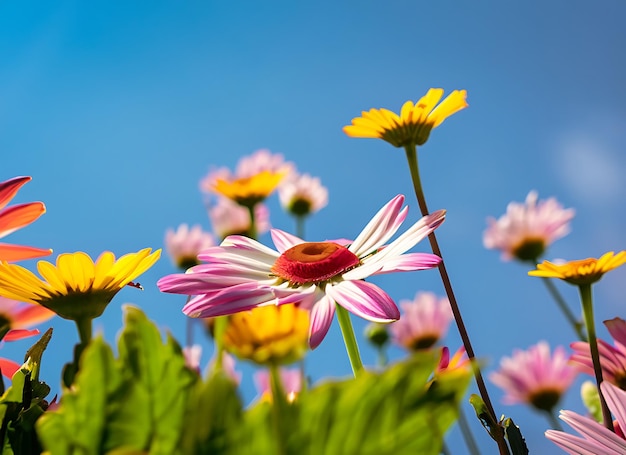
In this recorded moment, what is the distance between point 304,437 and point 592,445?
18 cm

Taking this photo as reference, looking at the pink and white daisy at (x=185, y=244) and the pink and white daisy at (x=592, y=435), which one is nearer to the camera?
the pink and white daisy at (x=592, y=435)

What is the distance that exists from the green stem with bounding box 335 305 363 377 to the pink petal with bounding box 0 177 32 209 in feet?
0.48

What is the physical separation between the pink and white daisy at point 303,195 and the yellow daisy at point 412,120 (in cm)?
129

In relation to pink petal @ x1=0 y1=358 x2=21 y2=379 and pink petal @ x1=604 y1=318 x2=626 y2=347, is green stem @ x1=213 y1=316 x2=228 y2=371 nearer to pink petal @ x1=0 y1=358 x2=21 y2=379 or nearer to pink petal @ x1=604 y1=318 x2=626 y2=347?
pink petal @ x1=0 y1=358 x2=21 y2=379

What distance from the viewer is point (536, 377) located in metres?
1.20

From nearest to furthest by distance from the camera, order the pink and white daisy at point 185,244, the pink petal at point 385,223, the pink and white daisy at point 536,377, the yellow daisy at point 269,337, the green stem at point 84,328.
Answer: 1. the yellow daisy at point 269,337
2. the green stem at point 84,328
3. the pink petal at point 385,223
4. the pink and white daisy at point 536,377
5. the pink and white daisy at point 185,244

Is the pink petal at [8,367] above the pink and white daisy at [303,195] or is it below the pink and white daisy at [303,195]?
below

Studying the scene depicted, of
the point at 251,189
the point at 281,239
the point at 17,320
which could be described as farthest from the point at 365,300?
the point at 251,189

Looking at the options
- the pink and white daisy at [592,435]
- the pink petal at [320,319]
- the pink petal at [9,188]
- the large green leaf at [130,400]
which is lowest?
the pink and white daisy at [592,435]

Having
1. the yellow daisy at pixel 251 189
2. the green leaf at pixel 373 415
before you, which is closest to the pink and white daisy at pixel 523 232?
the yellow daisy at pixel 251 189

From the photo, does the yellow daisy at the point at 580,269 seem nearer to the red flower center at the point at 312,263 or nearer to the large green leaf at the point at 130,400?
the red flower center at the point at 312,263

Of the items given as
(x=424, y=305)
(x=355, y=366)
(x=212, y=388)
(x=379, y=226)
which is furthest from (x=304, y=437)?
(x=424, y=305)

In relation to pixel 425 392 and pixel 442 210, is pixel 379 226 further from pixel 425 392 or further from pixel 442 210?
pixel 425 392

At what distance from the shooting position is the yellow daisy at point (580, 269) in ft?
1.33
